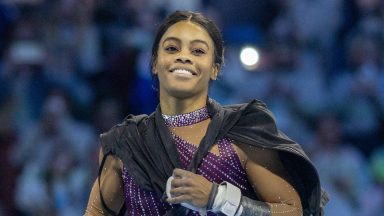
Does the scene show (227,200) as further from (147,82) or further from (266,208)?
(147,82)

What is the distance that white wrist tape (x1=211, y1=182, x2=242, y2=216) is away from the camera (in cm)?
267

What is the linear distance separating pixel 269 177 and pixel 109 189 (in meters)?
0.54

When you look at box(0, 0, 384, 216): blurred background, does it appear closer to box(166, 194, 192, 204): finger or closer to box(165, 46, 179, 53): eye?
box(165, 46, 179, 53): eye

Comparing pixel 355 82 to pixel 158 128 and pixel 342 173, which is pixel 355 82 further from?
pixel 158 128

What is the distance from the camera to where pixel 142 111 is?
19.9 feet

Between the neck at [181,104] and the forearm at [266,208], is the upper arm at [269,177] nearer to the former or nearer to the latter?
the forearm at [266,208]

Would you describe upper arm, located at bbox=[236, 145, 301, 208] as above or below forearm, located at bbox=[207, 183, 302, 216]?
above

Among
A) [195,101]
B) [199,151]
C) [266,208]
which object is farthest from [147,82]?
[266,208]

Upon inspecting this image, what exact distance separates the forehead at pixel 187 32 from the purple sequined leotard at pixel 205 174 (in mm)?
310

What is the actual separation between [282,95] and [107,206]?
3.19 m

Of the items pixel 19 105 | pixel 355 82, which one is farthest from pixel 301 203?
pixel 19 105

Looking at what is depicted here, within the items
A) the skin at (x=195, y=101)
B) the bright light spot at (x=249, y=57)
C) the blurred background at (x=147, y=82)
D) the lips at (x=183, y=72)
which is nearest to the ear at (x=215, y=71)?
the skin at (x=195, y=101)

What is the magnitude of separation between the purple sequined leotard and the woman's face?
0.54 ft

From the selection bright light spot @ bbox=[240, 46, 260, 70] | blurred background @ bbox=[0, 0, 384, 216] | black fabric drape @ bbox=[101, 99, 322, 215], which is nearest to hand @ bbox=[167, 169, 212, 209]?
black fabric drape @ bbox=[101, 99, 322, 215]
